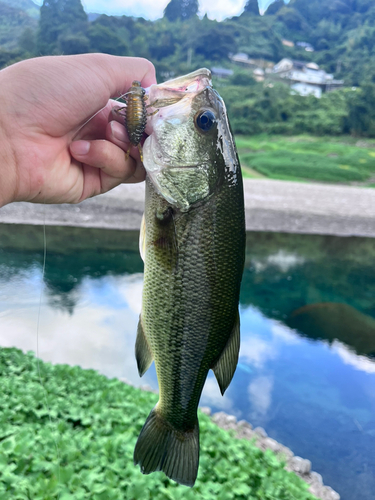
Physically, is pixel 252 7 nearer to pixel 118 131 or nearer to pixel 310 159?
pixel 310 159

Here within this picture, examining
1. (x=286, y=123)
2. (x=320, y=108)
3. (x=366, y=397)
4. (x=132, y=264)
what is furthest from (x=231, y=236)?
(x=320, y=108)

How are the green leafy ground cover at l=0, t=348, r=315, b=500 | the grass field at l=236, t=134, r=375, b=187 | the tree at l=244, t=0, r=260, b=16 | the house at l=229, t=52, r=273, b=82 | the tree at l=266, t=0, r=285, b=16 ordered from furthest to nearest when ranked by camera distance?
1. the tree at l=266, t=0, r=285, b=16
2. the tree at l=244, t=0, r=260, b=16
3. the house at l=229, t=52, r=273, b=82
4. the grass field at l=236, t=134, r=375, b=187
5. the green leafy ground cover at l=0, t=348, r=315, b=500

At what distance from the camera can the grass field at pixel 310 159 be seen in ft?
70.4

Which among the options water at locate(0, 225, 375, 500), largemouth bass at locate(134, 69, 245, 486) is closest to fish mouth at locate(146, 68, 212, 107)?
largemouth bass at locate(134, 69, 245, 486)

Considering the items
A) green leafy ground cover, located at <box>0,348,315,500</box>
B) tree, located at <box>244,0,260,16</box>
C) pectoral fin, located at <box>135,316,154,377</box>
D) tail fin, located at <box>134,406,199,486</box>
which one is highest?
tree, located at <box>244,0,260,16</box>

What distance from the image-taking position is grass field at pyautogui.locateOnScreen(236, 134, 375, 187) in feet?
70.4

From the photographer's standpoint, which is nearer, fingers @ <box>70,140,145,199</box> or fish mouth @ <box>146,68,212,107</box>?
fish mouth @ <box>146,68,212,107</box>

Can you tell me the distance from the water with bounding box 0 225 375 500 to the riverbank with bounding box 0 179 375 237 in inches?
42.6

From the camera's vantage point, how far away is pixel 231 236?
115cm

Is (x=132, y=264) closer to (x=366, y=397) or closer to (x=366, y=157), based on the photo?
(x=366, y=397)

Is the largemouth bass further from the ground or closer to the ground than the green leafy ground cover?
further from the ground

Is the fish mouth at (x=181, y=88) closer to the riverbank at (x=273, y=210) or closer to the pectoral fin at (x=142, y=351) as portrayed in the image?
the pectoral fin at (x=142, y=351)

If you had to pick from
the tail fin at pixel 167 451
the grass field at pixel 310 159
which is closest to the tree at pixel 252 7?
the grass field at pixel 310 159

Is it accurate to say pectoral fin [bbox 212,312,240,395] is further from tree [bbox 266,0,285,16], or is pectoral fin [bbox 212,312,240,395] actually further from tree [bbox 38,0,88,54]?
tree [bbox 266,0,285,16]
